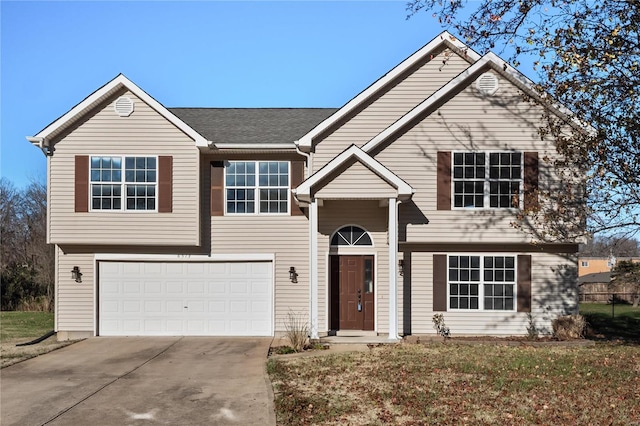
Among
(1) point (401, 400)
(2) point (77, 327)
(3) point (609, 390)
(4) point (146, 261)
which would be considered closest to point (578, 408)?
(3) point (609, 390)

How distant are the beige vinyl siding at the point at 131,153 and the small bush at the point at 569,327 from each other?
32.8 feet

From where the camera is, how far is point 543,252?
52.8ft

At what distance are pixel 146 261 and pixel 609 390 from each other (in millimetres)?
12322

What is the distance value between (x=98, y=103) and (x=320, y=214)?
6.90 meters

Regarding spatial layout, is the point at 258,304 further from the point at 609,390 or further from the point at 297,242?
the point at 609,390

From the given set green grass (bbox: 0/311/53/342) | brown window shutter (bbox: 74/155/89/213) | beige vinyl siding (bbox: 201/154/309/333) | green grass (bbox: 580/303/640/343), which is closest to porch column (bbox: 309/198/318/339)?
beige vinyl siding (bbox: 201/154/309/333)

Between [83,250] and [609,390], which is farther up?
[83,250]

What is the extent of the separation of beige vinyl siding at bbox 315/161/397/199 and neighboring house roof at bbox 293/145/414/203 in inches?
5.1

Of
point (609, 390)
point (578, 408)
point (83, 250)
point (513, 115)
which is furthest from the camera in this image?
point (83, 250)

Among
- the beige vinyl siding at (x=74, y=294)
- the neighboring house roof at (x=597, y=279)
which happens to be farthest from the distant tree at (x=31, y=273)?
the neighboring house roof at (x=597, y=279)

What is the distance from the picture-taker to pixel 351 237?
16703 mm

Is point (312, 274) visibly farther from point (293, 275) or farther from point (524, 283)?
point (524, 283)

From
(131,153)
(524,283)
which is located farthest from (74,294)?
(524,283)

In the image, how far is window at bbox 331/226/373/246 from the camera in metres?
16.7
